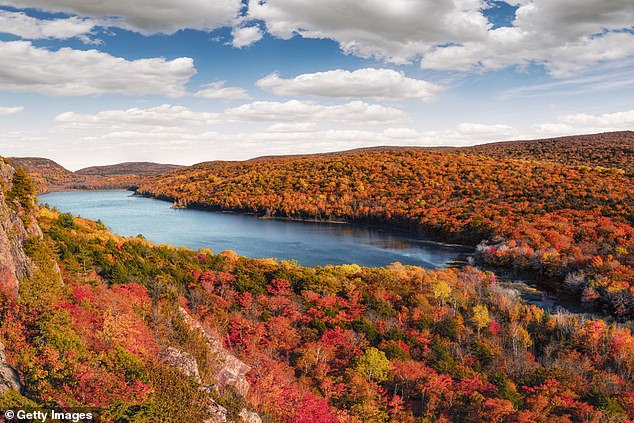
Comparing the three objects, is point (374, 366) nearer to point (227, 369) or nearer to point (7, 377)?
point (227, 369)

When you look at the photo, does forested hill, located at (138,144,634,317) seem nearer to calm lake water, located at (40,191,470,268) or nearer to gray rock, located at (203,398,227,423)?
calm lake water, located at (40,191,470,268)

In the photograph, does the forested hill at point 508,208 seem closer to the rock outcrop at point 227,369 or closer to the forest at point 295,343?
the forest at point 295,343

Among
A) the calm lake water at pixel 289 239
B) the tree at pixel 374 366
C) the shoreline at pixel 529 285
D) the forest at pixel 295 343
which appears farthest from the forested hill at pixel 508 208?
the tree at pixel 374 366

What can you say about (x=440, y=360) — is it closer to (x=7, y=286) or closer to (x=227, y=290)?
(x=227, y=290)

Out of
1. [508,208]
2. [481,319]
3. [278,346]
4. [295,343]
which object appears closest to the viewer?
[278,346]

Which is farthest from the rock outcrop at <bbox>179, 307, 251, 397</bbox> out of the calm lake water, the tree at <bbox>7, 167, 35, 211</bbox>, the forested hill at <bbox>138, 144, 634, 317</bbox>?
the forested hill at <bbox>138, 144, 634, 317</bbox>

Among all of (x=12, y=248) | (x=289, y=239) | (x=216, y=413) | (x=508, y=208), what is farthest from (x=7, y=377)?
(x=508, y=208)
